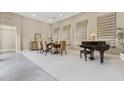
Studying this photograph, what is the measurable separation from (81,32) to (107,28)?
268cm

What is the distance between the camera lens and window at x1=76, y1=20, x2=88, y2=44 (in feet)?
30.6

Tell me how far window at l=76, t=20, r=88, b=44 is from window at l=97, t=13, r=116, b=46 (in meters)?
1.51

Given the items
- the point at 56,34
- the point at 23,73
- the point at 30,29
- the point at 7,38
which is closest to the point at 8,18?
the point at 30,29

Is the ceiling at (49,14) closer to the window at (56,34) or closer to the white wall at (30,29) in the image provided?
the white wall at (30,29)

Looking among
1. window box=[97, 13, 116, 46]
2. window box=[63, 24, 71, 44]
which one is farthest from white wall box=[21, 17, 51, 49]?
window box=[97, 13, 116, 46]

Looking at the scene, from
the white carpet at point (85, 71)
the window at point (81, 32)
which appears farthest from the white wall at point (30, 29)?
the white carpet at point (85, 71)

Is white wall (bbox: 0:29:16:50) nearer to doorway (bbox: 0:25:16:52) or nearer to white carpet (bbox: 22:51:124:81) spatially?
doorway (bbox: 0:25:16:52)

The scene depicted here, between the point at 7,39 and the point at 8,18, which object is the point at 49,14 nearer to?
the point at 8,18

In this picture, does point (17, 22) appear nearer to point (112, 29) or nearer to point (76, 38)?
point (76, 38)

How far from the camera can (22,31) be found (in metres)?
12.1
